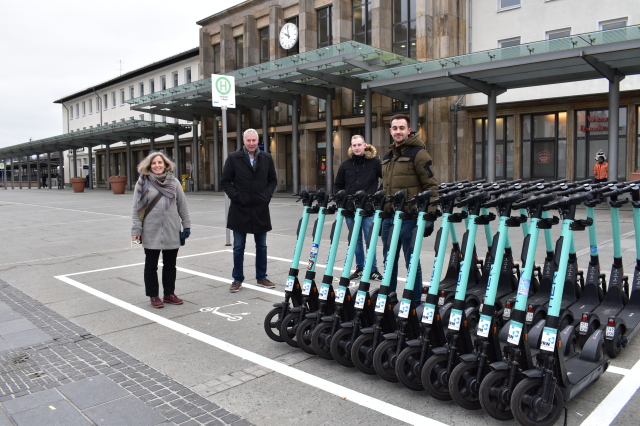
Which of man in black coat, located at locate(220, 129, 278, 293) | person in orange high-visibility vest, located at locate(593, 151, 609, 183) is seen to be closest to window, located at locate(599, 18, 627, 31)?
person in orange high-visibility vest, located at locate(593, 151, 609, 183)

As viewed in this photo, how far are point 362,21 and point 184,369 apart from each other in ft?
86.9

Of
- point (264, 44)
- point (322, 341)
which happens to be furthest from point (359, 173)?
point (264, 44)

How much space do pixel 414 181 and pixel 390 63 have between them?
59.9 feet

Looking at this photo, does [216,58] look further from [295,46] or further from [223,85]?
[223,85]

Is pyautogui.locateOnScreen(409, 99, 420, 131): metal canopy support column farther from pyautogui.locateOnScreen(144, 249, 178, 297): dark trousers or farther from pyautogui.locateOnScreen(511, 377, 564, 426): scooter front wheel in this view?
pyautogui.locateOnScreen(511, 377, 564, 426): scooter front wheel

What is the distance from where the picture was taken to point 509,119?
79.9 ft

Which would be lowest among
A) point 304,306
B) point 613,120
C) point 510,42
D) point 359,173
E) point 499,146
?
point 304,306

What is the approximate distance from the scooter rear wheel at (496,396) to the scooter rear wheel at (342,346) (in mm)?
1188

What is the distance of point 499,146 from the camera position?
24719mm

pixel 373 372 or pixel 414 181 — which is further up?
pixel 414 181

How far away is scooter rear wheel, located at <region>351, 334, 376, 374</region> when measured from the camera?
3994mm

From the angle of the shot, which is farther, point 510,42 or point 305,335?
point 510,42

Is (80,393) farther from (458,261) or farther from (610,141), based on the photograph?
(610,141)

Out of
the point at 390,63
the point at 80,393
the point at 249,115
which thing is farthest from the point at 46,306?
the point at 249,115
